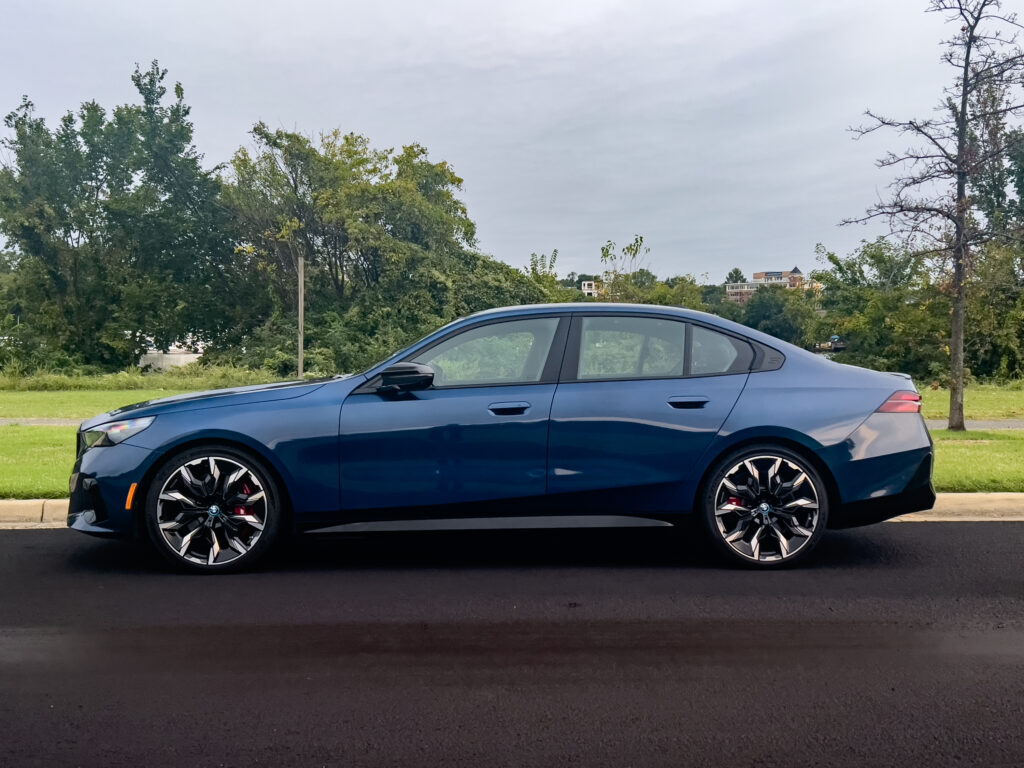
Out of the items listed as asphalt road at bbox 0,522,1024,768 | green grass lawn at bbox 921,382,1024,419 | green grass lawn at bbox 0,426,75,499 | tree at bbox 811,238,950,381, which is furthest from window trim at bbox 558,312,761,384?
tree at bbox 811,238,950,381

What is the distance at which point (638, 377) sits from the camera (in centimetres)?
554

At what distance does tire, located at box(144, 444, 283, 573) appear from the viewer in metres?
5.29

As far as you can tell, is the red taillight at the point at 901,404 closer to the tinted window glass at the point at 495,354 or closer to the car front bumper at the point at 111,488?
the tinted window glass at the point at 495,354

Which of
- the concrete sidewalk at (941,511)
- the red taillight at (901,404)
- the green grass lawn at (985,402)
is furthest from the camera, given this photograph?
the green grass lawn at (985,402)

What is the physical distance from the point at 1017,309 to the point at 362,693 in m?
31.0

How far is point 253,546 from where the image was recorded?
533 centimetres

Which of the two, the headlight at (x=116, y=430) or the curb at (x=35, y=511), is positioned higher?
the headlight at (x=116, y=430)

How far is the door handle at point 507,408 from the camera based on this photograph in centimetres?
533

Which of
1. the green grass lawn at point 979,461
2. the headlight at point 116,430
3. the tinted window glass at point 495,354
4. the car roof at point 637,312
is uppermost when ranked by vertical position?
the car roof at point 637,312

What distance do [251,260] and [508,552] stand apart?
39.9 m

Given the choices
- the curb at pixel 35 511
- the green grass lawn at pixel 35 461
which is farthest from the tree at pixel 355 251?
the curb at pixel 35 511

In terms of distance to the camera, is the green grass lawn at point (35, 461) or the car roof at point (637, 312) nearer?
the car roof at point (637, 312)

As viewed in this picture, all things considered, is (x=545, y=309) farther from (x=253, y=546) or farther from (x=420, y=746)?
(x=420, y=746)

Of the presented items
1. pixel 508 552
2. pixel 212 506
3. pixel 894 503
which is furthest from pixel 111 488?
pixel 894 503
